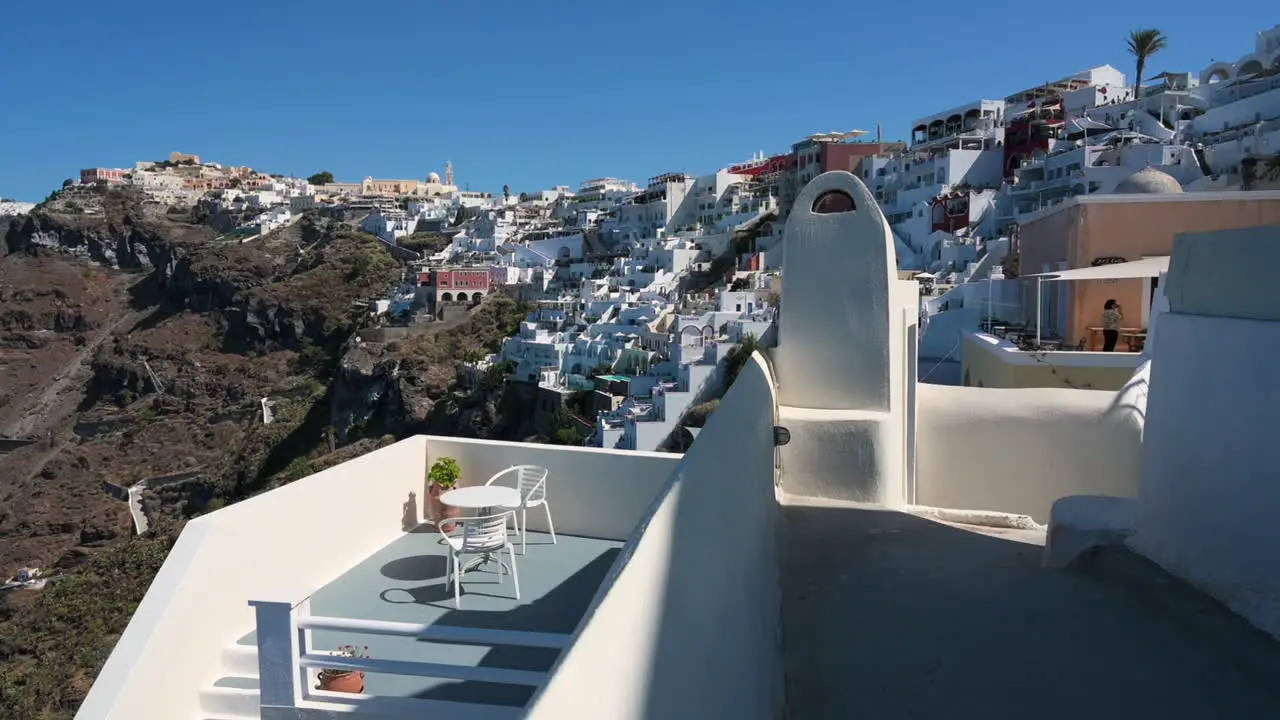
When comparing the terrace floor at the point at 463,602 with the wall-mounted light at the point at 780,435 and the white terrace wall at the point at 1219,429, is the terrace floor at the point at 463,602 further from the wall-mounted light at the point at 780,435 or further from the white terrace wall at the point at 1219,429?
the white terrace wall at the point at 1219,429

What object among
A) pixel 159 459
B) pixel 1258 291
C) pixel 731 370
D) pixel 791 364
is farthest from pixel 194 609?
pixel 159 459

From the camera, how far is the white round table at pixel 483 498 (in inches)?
194

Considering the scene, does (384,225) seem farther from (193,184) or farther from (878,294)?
(878,294)

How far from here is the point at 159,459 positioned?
55562mm

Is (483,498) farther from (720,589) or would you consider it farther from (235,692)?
(720,589)

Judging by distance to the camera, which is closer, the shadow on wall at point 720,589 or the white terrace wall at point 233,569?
the shadow on wall at point 720,589

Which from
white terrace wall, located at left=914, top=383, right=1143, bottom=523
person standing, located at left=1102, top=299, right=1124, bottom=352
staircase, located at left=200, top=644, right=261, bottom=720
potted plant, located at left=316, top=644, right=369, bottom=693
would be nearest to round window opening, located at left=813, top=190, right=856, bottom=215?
white terrace wall, located at left=914, top=383, right=1143, bottom=523

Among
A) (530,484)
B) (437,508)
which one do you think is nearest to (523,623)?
(530,484)

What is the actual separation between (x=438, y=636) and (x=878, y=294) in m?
3.08

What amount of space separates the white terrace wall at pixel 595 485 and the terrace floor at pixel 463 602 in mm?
128

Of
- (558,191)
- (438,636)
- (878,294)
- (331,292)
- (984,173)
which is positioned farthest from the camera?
(558,191)

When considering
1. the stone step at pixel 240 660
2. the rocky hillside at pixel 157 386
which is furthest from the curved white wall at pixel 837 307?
the rocky hillside at pixel 157 386

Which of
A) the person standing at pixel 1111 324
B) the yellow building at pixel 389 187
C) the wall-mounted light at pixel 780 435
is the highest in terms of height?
the yellow building at pixel 389 187

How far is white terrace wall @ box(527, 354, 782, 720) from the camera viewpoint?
1.43 m
